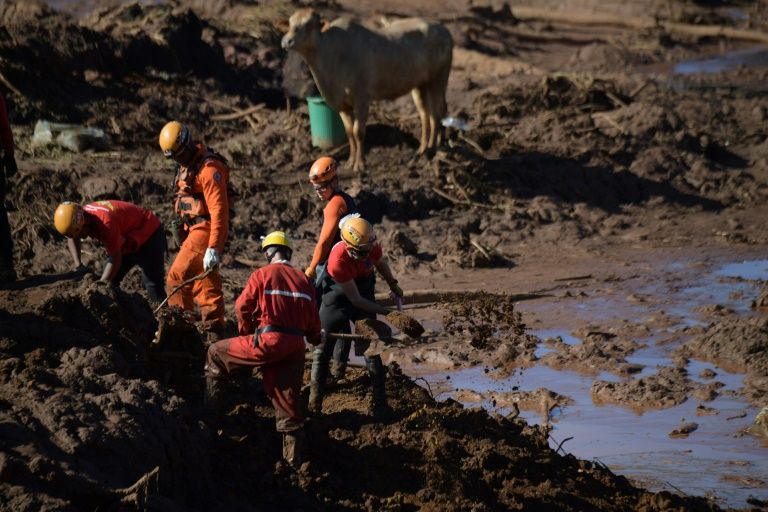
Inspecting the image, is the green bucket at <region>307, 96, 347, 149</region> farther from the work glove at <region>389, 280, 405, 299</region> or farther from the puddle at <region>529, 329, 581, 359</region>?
the work glove at <region>389, 280, 405, 299</region>

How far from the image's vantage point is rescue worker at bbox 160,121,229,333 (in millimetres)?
9688

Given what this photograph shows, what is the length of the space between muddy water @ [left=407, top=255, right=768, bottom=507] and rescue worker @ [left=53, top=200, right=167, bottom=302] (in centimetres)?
242

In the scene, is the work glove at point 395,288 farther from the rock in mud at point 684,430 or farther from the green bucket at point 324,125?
the green bucket at point 324,125

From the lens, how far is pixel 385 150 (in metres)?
17.0

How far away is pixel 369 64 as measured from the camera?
16.2 metres

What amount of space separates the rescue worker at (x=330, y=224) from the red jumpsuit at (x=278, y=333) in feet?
4.75

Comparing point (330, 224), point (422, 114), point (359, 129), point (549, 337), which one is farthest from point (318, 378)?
point (422, 114)

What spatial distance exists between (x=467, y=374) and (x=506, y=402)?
2.47 ft

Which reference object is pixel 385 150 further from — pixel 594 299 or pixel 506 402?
pixel 506 402

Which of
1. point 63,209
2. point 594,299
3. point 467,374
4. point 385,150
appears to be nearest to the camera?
point 63,209

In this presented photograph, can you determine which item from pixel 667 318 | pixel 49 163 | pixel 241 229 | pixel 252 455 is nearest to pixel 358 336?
pixel 252 455

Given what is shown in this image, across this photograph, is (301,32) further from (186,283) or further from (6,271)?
(186,283)

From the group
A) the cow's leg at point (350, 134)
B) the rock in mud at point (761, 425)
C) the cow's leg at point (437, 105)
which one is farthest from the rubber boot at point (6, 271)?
the cow's leg at point (437, 105)

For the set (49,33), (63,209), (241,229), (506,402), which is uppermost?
(49,33)
